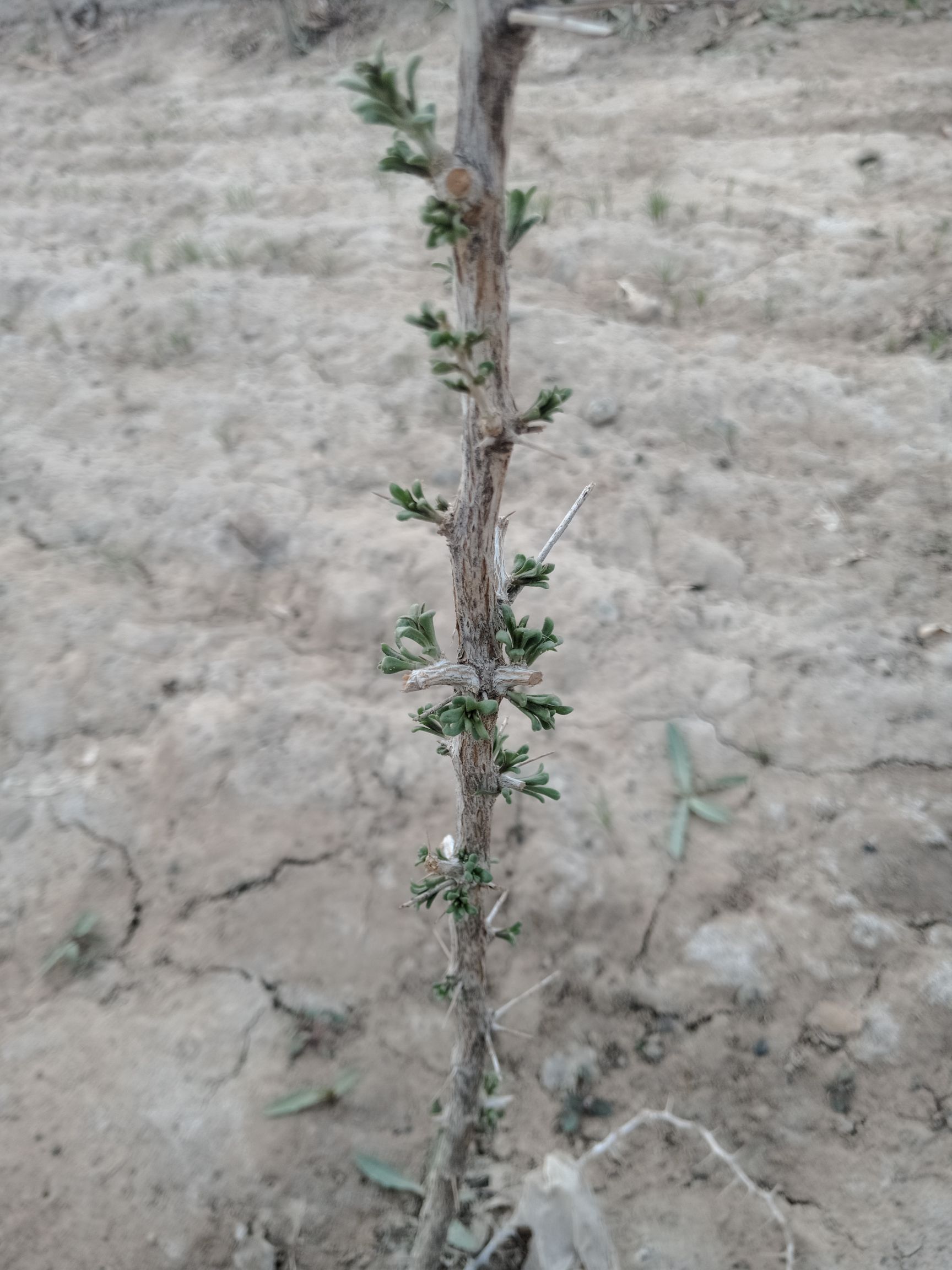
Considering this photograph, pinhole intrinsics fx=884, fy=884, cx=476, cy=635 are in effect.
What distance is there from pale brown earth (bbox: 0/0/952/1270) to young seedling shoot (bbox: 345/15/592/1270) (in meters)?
0.43

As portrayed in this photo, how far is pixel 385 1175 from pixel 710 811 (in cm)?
119

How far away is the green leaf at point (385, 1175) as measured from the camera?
1983 mm

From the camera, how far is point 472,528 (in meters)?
1.18

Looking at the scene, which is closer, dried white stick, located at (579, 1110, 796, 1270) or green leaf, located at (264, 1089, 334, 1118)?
dried white stick, located at (579, 1110, 796, 1270)

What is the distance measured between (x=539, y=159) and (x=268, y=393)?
249cm

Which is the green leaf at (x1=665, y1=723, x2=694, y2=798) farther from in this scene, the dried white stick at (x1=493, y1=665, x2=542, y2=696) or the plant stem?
the dried white stick at (x1=493, y1=665, x2=542, y2=696)

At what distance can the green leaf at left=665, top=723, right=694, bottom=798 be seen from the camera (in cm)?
246

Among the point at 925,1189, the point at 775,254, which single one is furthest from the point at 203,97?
the point at 925,1189

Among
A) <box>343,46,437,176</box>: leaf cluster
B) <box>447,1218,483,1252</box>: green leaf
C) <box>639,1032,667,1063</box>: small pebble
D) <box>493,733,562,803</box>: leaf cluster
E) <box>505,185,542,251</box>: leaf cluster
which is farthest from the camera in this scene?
<box>639,1032,667,1063</box>: small pebble

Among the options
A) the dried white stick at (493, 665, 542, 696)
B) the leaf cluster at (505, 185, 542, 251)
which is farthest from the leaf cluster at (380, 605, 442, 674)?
the leaf cluster at (505, 185, 542, 251)

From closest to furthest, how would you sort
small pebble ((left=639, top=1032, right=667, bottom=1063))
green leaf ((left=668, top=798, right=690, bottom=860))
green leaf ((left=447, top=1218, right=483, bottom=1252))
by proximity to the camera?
green leaf ((left=447, top=1218, right=483, bottom=1252))
small pebble ((left=639, top=1032, right=667, bottom=1063))
green leaf ((left=668, top=798, right=690, bottom=860))

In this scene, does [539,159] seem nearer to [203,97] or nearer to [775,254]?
[775,254]

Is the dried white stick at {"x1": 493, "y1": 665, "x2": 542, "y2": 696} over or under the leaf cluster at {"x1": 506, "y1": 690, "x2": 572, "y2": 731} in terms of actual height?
over

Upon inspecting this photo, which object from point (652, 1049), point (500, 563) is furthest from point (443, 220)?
point (652, 1049)
